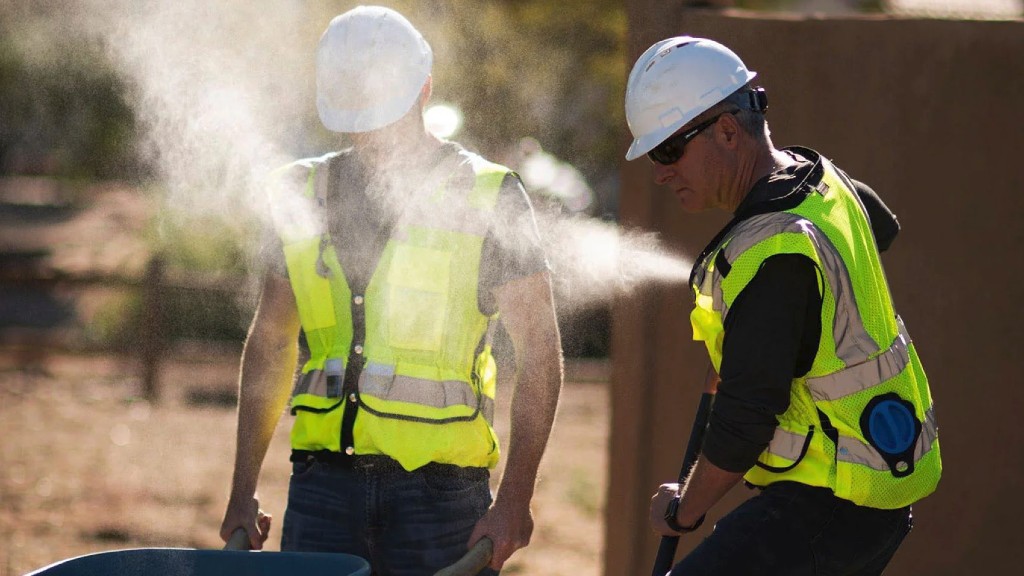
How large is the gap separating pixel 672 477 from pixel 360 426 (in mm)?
1906

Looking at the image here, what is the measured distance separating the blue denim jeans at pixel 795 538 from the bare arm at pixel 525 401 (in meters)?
0.47

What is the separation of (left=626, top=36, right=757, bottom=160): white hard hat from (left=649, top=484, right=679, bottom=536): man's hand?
802 mm

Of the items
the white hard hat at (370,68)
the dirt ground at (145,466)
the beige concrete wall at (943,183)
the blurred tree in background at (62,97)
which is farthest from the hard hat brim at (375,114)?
the blurred tree in background at (62,97)

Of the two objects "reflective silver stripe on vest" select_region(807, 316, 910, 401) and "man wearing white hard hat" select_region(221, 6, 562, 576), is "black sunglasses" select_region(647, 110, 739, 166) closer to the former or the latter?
"man wearing white hard hat" select_region(221, 6, 562, 576)

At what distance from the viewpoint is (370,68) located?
2.96 metres

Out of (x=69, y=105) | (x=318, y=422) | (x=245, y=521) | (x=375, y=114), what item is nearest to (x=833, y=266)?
(x=375, y=114)

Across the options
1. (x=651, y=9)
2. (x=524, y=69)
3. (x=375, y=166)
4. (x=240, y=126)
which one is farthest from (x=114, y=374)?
(x=375, y=166)

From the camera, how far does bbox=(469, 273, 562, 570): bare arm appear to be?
9.53 ft

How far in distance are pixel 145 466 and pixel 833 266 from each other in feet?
20.1

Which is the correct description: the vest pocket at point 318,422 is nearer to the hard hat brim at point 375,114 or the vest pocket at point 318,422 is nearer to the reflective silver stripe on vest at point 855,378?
the hard hat brim at point 375,114

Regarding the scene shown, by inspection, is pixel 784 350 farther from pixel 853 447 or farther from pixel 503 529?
pixel 503 529

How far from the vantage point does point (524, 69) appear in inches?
396

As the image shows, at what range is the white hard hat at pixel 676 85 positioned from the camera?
8.72ft

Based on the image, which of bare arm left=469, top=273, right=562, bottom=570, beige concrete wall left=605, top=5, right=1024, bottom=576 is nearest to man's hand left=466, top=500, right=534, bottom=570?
bare arm left=469, top=273, right=562, bottom=570
